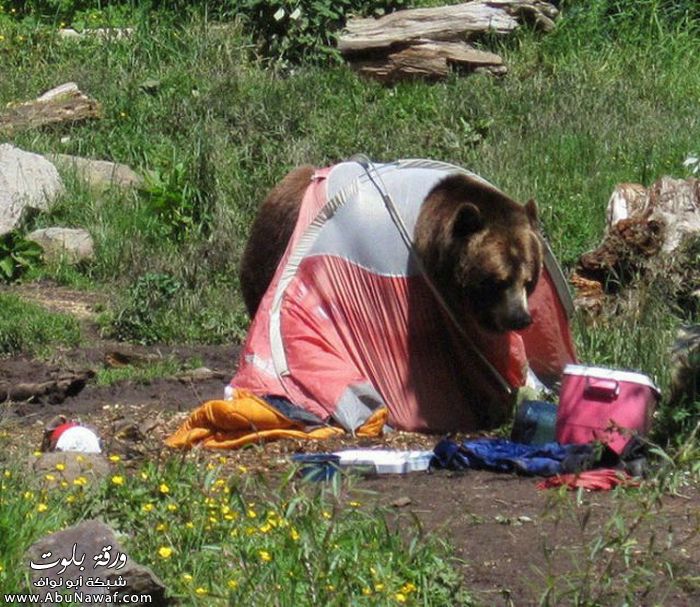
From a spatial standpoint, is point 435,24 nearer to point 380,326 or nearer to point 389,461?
point 380,326

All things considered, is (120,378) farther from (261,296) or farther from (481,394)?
(481,394)

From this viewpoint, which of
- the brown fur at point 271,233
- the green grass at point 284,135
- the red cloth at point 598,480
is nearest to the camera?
the red cloth at point 598,480

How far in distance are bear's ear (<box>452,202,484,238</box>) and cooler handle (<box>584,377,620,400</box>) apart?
4.03 ft

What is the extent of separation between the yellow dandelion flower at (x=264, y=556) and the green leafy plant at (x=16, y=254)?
7.12m

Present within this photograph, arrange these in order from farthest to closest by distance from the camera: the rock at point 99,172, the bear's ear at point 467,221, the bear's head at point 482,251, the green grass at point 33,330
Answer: the rock at point 99,172 < the green grass at point 33,330 < the bear's head at point 482,251 < the bear's ear at point 467,221

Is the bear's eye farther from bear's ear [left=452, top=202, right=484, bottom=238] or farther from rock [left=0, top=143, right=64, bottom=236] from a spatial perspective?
rock [left=0, top=143, right=64, bottom=236]

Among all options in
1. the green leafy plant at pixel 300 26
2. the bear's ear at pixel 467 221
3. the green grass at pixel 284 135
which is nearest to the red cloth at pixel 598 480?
the green grass at pixel 284 135

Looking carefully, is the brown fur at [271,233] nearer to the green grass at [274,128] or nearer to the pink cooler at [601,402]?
the green grass at [274,128]

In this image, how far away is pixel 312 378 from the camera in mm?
7863

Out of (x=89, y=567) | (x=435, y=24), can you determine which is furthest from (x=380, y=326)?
(x=435, y=24)

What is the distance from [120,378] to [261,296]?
37.5 inches

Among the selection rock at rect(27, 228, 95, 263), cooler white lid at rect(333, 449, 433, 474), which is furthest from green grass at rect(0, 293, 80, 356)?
cooler white lid at rect(333, 449, 433, 474)

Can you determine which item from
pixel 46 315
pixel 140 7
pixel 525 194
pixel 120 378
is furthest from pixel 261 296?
pixel 140 7

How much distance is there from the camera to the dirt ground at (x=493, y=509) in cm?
470
